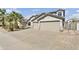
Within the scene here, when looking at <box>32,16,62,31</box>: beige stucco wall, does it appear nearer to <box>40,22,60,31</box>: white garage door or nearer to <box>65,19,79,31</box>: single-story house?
<box>40,22,60,31</box>: white garage door

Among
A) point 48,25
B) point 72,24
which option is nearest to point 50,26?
point 48,25

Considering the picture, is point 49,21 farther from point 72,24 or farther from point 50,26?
point 72,24

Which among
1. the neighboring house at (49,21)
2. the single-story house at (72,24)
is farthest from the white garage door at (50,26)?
the single-story house at (72,24)

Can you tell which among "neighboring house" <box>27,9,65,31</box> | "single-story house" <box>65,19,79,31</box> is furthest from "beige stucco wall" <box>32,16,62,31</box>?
"single-story house" <box>65,19,79,31</box>

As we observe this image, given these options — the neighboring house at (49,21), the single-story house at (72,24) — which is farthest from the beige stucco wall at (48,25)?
the single-story house at (72,24)

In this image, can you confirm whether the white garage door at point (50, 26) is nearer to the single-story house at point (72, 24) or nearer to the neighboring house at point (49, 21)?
the neighboring house at point (49, 21)

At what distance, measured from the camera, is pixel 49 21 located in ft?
8.61

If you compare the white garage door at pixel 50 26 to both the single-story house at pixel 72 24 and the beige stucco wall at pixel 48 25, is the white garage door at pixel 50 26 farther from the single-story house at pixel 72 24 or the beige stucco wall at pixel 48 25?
the single-story house at pixel 72 24

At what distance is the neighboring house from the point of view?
253cm

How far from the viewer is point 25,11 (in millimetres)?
2514

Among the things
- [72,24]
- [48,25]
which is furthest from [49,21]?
[72,24]

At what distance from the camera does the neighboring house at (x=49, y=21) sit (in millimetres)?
2533
